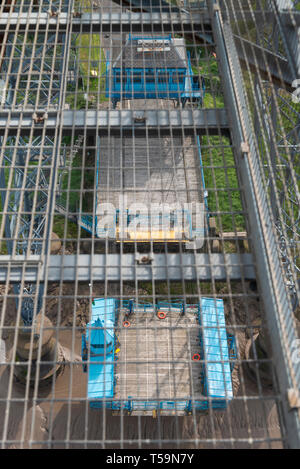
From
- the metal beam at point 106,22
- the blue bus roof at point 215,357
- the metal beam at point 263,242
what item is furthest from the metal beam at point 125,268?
the metal beam at point 106,22

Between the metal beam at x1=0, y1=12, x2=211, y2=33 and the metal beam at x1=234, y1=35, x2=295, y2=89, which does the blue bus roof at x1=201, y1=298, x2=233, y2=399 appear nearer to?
the metal beam at x1=234, y1=35, x2=295, y2=89

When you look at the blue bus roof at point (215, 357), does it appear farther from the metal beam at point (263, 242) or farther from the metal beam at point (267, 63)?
the metal beam at point (267, 63)

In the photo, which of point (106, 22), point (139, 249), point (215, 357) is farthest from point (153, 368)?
point (106, 22)

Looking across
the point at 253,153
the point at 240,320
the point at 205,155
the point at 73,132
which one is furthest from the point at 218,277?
the point at 205,155

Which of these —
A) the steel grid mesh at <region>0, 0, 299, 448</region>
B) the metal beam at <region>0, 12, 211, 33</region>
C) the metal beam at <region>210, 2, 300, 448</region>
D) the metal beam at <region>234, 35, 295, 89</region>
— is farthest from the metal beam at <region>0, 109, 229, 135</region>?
the metal beam at <region>0, 12, 211, 33</region>

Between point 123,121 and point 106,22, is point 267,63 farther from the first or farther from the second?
point 106,22
